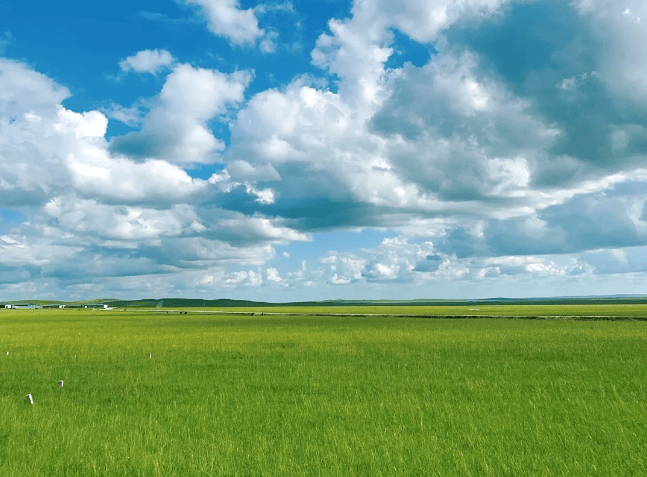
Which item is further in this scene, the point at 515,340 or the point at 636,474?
the point at 515,340

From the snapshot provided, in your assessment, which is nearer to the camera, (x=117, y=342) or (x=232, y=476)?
(x=232, y=476)

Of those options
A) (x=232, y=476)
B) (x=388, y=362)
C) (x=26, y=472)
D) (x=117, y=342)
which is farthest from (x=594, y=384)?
(x=117, y=342)

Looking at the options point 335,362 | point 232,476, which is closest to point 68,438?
point 232,476

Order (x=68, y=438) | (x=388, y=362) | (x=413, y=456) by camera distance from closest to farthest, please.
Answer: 1. (x=413, y=456)
2. (x=68, y=438)
3. (x=388, y=362)

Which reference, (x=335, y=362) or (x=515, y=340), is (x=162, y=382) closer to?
(x=335, y=362)

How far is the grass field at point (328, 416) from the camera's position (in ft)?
37.1

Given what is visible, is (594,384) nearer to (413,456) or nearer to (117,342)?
(413,456)

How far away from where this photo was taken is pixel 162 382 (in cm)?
2223

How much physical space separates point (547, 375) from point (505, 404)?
7525 millimetres

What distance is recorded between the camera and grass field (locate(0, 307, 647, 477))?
37.1 feet

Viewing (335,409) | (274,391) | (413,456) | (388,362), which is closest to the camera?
(413,456)

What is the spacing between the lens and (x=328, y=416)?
15680 millimetres

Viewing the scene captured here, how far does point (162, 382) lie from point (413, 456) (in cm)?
1383

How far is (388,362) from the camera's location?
91.7 feet
